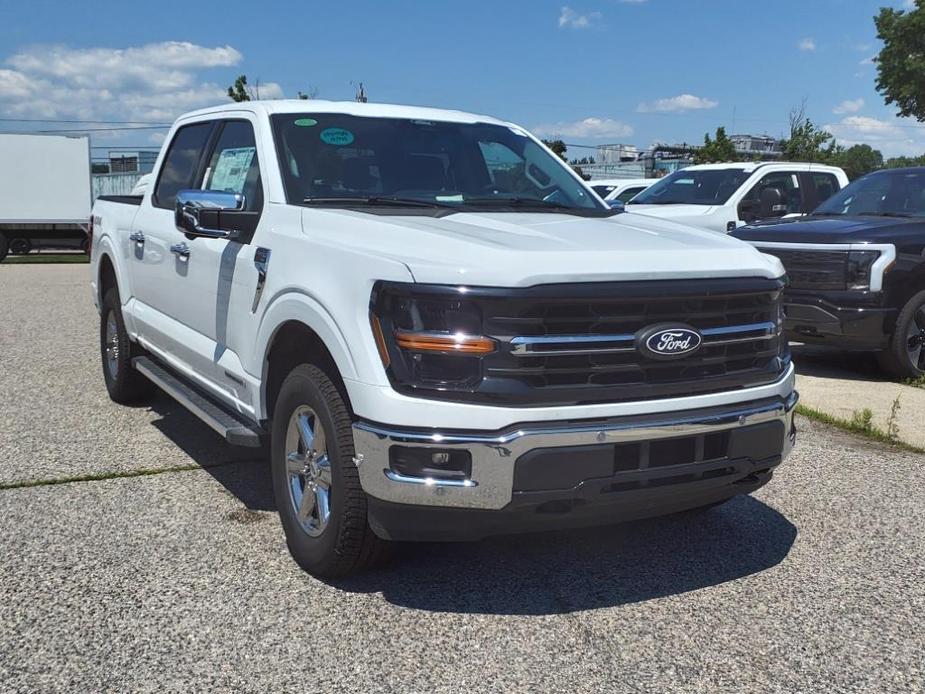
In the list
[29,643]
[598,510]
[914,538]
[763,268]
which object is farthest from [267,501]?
[914,538]

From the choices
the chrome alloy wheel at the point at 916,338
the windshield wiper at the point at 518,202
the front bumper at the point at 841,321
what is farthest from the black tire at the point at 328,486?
the chrome alloy wheel at the point at 916,338

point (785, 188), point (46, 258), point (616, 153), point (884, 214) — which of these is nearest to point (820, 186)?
point (785, 188)

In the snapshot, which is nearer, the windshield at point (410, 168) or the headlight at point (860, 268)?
the windshield at point (410, 168)

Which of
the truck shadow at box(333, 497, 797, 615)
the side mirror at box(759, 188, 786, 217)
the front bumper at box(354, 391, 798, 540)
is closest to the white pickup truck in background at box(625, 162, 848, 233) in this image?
the side mirror at box(759, 188, 786, 217)

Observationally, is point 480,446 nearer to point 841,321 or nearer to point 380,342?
point 380,342

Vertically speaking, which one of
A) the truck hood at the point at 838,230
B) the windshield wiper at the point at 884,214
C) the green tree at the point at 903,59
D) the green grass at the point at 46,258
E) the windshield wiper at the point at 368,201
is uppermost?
the green tree at the point at 903,59

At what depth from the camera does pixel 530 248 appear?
11.0 feet

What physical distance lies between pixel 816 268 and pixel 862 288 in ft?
1.29

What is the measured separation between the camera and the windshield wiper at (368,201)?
4.24 metres

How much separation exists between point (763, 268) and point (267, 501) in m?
2.62

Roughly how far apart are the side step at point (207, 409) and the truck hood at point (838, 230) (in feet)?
17.1

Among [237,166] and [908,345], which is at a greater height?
[237,166]

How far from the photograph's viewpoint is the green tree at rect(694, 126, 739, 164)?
32.4m

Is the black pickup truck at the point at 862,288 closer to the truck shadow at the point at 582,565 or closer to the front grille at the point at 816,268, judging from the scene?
the front grille at the point at 816,268
